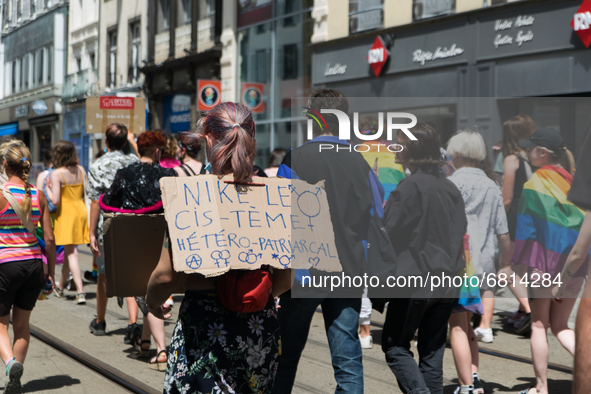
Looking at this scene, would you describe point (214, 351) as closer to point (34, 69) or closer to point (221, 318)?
point (221, 318)

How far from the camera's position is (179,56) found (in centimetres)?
2308

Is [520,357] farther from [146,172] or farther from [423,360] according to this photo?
[146,172]

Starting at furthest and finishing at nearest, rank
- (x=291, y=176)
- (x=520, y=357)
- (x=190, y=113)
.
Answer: (x=190, y=113), (x=520, y=357), (x=291, y=176)

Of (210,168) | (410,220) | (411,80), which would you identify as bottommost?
(410,220)

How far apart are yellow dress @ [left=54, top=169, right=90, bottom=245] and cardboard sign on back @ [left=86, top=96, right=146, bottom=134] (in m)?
3.02

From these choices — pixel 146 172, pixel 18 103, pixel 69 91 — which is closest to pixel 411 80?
pixel 146 172

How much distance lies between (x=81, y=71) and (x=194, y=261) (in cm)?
3054

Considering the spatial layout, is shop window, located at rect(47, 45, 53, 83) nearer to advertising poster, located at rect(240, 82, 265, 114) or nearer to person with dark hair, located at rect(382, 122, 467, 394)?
advertising poster, located at rect(240, 82, 265, 114)

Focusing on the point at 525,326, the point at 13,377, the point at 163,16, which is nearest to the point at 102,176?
the point at 13,377

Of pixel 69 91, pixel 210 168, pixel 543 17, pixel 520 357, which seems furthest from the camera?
pixel 69 91

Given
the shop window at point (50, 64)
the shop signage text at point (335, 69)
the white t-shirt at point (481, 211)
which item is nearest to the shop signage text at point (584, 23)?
the shop signage text at point (335, 69)

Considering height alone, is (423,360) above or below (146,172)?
below

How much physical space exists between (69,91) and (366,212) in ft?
100

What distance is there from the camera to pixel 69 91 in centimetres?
3203
